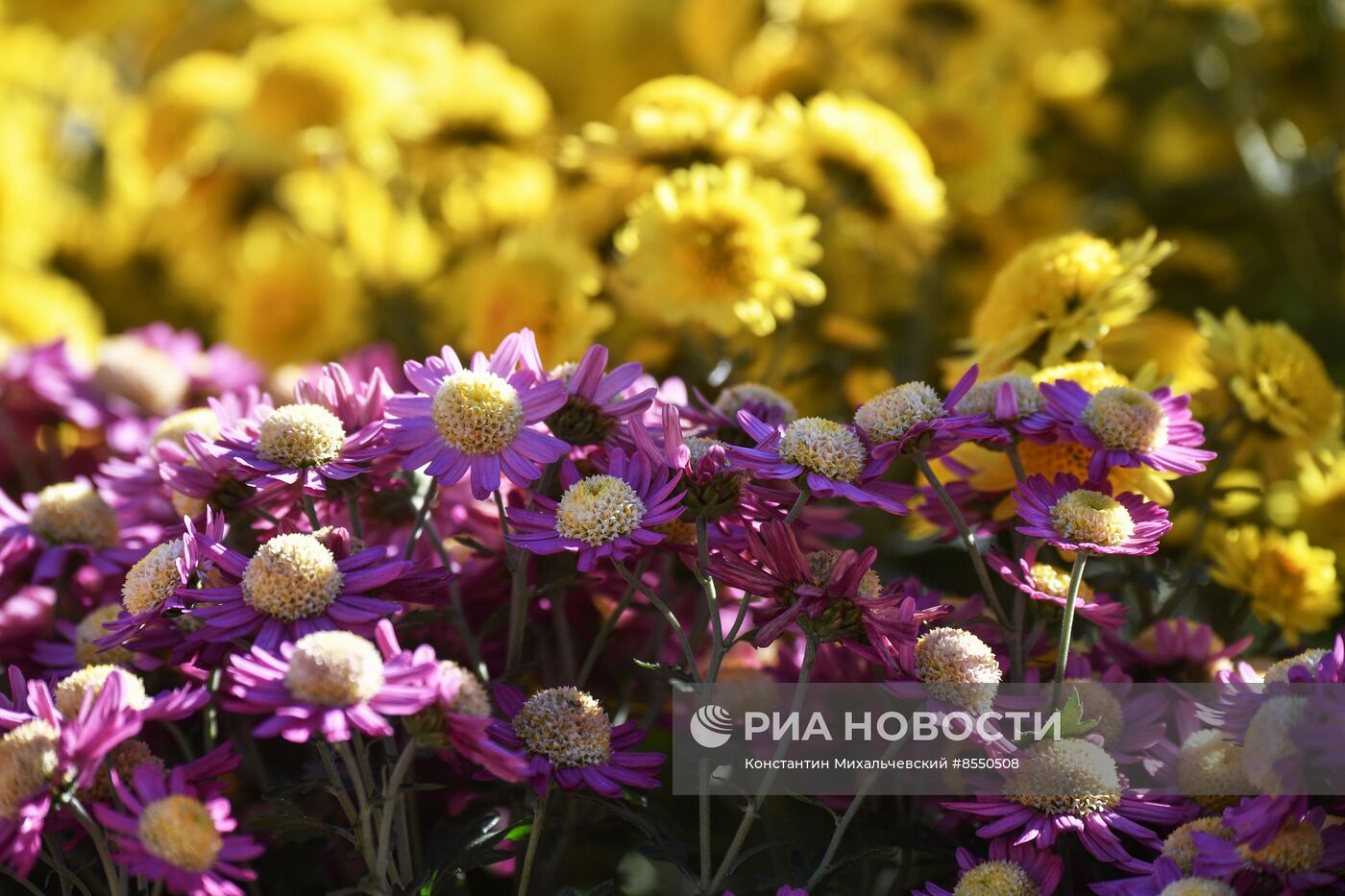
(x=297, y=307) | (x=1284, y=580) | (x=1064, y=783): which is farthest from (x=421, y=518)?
(x=297, y=307)

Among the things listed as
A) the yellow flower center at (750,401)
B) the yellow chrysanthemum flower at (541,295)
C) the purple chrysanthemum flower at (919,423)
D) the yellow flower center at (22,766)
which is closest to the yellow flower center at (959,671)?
the purple chrysanthemum flower at (919,423)

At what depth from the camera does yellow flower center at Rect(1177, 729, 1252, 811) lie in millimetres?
681

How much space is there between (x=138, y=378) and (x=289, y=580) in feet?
1.93

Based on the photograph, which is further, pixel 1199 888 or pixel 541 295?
pixel 541 295

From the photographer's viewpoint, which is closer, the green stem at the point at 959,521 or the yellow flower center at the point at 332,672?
the yellow flower center at the point at 332,672

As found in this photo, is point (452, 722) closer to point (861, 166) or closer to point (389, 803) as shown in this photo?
point (389, 803)

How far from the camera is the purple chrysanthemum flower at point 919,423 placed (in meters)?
0.67

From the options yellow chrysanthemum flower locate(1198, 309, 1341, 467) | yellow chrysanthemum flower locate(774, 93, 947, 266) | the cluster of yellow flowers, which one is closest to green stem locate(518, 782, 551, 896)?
the cluster of yellow flowers

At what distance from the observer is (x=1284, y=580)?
2.91 ft

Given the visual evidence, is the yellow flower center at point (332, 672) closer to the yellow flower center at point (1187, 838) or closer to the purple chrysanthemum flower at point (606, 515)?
the purple chrysanthemum flower at point (606, 515)

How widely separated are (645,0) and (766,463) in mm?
1947

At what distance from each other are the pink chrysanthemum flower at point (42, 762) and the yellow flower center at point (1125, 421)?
1.73 feet

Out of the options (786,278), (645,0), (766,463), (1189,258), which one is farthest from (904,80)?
(766,463)

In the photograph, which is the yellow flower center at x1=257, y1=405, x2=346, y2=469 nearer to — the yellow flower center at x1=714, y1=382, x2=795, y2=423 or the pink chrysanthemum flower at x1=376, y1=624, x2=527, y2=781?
the pink chrysanthemum flower at x1=376, y1=624, x2=527, y2=781
